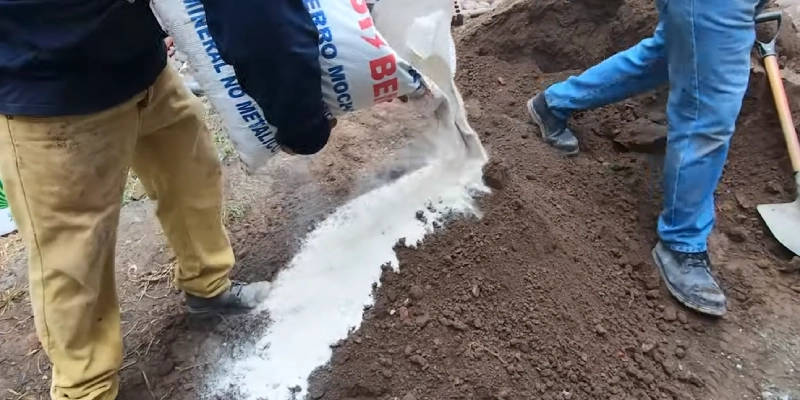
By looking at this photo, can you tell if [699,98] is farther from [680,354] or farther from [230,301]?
[230,301]

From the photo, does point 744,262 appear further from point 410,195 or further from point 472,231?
point 410,195

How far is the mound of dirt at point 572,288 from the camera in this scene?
2.01 meters

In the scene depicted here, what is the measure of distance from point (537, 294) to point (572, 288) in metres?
0.12

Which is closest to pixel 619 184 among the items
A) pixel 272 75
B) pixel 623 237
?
pixel 623 237

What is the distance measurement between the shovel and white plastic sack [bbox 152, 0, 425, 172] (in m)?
1.41

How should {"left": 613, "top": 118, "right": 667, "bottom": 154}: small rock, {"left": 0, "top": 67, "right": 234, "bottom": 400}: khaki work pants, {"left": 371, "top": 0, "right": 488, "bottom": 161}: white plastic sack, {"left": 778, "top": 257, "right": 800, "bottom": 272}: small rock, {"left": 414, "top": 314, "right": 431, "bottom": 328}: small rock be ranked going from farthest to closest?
1. {"left": 613, "top": 118, "right": 667, "bottom": 154}: small rock
2. {"left": 778, "top": 257, "right": 800, "bottom": 272}: small rock
3. {"left": 414, "top": 314, "right": 431, "bottom": 328}: small rock
4. {"left": 371, "top": 0, "right": 488, "bottom": 161}: white plastic sack
5. {"left": 0, "top": 67, "right": 234, "bottom": 400}: khaki work pants

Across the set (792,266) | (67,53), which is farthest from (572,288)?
(67,53)

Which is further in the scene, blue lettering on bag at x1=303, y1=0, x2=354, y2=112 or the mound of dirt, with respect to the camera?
the mound of dirt

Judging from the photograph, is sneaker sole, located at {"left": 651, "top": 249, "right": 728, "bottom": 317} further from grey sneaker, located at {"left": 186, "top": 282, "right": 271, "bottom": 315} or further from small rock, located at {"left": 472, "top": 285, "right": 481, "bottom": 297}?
grey sneaker, located at {"left": 186, "top": 282, "right": 271, "bottom": 315}

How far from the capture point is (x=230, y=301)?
2238 millimetres

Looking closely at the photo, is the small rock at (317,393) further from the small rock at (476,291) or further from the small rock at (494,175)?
the small rock at (494,175)

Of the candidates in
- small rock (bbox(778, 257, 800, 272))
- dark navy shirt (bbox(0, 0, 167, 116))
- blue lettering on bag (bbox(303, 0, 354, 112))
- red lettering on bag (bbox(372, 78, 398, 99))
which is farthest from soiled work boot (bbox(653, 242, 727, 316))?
dark navy shirt (bbox(0, 0, 167, 116))

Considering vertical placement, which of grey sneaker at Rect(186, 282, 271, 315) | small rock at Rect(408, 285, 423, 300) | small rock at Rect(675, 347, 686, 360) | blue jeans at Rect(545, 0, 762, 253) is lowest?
grey sneaker at Rect(186, 282, 271, 315)

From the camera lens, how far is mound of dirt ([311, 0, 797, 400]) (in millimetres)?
2008
